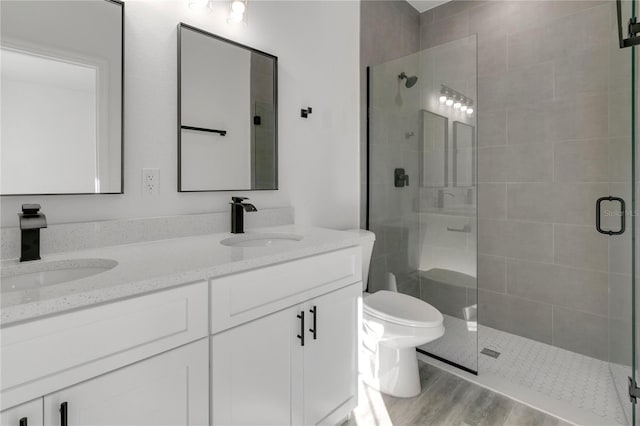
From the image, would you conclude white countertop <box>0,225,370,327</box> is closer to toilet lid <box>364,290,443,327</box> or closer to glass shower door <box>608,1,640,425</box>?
toilet lid <box>364,290,443,327</box>

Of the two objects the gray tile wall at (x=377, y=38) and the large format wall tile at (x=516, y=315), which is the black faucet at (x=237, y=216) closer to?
the gray tile wall at (x=377, y=38)

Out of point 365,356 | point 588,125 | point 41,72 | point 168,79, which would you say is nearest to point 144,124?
point 168,79

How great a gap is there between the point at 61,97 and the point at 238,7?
0.88m

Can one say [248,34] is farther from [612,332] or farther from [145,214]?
[612,332]

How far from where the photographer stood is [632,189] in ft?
4.96

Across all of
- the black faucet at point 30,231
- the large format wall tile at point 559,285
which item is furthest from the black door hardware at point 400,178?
the black faucet at point 30,231

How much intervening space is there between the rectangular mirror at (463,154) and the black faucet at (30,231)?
2.05m

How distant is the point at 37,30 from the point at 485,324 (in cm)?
318

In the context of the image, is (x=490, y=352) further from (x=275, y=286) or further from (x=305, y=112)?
(x=305, y=112)

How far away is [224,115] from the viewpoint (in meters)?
1.67

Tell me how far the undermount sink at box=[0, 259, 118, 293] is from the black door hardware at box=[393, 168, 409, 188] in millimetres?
1865

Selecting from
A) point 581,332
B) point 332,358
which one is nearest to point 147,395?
point 332,358

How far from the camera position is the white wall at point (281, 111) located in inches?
53.3

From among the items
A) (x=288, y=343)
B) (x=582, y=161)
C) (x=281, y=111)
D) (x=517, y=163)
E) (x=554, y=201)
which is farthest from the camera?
(x=517, y=163)
